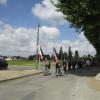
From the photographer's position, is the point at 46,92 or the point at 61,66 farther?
the point at 61,66

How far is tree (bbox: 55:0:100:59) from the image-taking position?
37147 mm

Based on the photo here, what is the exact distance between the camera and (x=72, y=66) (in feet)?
195

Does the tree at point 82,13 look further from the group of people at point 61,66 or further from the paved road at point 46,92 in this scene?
the paved road at point 46,92

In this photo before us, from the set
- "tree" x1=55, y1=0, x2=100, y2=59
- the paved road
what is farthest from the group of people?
the paved road

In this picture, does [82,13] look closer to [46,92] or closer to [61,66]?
[61,66]

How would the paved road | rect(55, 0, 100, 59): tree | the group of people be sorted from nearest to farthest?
the paved road < rect(55, 0, 100, 59): tree < the group of people

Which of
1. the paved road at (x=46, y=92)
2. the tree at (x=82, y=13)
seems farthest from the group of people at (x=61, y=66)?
the paved road at (x=46, y=92)

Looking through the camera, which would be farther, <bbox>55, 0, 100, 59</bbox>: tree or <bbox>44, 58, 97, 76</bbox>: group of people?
<bbox>44, 58, 97, 76</bbox>: group of people

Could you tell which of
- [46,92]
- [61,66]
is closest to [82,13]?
[61,66]

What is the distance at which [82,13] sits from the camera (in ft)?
125

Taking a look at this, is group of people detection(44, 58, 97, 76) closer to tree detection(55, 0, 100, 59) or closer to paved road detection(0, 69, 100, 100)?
tree detection(55, 0, 100, 59)

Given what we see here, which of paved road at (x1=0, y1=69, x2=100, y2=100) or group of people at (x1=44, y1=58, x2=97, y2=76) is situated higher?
group of people at (x1=44, y1=58, x2=97, y2=76)

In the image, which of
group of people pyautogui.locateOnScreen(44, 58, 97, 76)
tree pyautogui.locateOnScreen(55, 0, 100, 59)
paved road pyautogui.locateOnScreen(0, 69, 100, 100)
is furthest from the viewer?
group of people pyautogui.locateOnScreen(44, 58, 97, 76)

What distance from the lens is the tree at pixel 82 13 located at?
3715cm
